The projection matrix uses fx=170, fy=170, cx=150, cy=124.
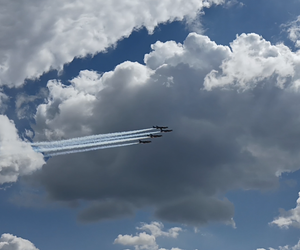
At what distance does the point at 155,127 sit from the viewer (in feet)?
363
